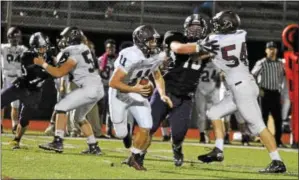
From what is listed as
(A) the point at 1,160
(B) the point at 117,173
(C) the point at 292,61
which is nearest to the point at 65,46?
(A) the point at 1,160

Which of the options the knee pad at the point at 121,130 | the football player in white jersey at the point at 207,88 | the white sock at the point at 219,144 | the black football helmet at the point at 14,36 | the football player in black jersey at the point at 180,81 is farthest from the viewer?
the football player in white jersey at the point at 207,88

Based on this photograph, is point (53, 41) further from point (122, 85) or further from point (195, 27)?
point (122, 85)

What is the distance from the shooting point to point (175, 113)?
777 centimetres

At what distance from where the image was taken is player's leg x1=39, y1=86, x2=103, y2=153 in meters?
8.23

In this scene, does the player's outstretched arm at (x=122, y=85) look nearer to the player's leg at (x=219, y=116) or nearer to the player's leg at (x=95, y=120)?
the player's leg at (x=219, y=116)

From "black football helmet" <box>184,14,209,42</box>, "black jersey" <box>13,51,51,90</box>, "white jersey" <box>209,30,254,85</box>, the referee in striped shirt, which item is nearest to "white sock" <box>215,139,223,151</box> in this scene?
"white jersey" <box>209,30,254,85</box>

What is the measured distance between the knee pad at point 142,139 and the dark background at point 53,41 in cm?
670

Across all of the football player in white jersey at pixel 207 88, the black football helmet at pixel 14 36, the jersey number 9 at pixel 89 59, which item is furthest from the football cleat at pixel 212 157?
the black football helmet at pixel 14 36

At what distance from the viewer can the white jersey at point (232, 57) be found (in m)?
7.22

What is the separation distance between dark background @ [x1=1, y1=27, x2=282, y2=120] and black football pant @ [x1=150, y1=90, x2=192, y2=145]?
5951mm

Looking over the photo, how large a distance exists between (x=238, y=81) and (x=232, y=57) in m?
0.22

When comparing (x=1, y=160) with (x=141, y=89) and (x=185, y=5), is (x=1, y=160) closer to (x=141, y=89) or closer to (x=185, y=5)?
(x=141, y=89)

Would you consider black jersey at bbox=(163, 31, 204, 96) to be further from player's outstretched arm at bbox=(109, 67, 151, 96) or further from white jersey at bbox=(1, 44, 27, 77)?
white jersey at bbox=(1, 44, 27, 77)

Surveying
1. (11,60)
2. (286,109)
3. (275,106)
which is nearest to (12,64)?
(11,60)
